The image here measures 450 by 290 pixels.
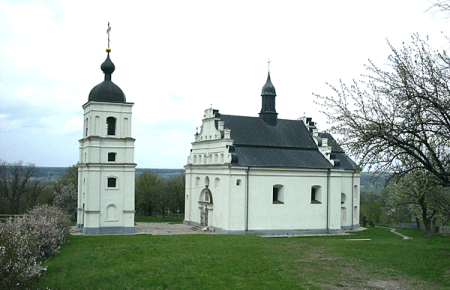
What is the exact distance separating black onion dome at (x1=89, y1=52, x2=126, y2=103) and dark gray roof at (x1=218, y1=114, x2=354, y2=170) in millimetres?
8909

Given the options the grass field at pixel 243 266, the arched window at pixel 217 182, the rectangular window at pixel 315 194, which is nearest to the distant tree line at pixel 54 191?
the arched window at pixel 217 182

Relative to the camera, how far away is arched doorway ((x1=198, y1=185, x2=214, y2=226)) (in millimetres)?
33500

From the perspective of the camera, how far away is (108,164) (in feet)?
97.2

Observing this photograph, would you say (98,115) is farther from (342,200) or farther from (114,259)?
(342,200)

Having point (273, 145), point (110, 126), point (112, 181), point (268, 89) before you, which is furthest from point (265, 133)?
point (112, 181)

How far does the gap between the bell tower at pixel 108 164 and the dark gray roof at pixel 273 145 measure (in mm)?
8285

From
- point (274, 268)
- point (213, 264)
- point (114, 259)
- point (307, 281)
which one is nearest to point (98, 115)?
point (114, 259)

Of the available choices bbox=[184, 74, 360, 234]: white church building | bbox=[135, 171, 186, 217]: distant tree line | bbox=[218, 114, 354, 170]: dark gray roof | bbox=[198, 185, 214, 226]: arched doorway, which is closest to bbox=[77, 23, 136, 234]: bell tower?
bbox=[198, 185, 214, 226]: arched doorway

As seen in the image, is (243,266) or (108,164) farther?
(108,164)

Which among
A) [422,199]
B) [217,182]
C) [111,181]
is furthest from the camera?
[217,182]

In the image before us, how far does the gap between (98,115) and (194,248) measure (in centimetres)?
1373

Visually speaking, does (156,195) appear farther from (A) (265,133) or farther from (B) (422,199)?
(B) (422,199)

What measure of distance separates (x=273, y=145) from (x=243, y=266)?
19.1 m

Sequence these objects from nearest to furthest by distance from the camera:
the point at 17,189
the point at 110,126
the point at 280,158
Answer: the point at 110,126, the point at 280,158, the point at 17,189
